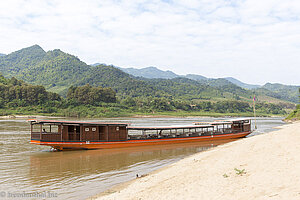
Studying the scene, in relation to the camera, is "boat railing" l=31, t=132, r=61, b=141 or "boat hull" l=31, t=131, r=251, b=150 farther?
"boat hull" l=31, t=131, r=251, b=150

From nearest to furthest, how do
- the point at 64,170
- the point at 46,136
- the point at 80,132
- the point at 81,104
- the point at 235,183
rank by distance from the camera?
the point at 235,183 → the point at 64,170 → the point at 46,136 → the point at 80,132 → the point at 81,104

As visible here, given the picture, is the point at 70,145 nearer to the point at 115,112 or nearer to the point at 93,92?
the point at 115,112

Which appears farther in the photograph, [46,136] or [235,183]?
[46,136]

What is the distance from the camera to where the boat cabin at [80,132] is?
26.8 m

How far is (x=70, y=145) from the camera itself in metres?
27.7

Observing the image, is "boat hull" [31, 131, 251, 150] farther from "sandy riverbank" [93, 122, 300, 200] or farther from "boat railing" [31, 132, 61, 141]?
"sandy riverbank" [93, 122, 300, 200]

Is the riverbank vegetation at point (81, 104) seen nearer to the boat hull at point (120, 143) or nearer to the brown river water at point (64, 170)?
the boat hull at point (120, 143)

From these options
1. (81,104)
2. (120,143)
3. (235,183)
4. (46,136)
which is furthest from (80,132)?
(81,104)

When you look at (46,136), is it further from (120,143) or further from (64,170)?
(64,170)

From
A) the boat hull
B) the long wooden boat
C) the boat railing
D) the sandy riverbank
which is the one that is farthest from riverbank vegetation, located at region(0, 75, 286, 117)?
the sandy riverbank

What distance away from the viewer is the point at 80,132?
1109 inches

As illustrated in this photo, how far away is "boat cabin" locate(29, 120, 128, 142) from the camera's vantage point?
87.8 ft

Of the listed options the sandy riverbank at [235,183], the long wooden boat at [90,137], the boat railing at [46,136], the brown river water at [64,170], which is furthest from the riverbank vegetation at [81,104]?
the sandy riverbank at [235,183]

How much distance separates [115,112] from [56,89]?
358ft
